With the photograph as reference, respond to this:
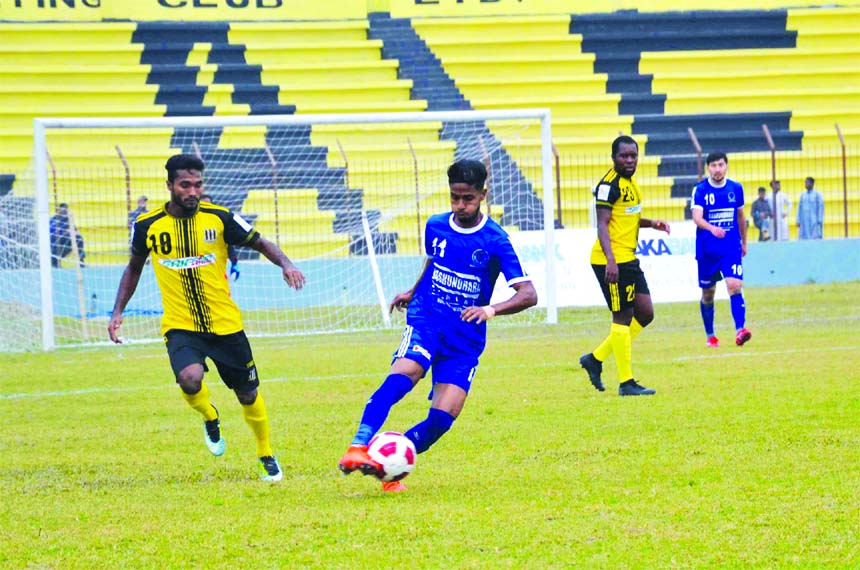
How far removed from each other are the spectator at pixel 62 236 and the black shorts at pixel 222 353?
12.4 meters

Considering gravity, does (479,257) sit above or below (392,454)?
above

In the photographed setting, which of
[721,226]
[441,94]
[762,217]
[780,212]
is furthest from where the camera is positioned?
[441,94]

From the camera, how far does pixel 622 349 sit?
10.9m

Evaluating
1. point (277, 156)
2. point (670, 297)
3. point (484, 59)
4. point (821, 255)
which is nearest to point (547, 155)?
point (670, 297)

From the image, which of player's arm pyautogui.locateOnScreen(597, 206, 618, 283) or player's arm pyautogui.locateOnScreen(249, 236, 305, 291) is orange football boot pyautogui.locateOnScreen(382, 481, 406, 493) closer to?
player's arm pyautogui.locateOnScreen(249, 236, 305, 291)

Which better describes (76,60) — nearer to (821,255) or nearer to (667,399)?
(821,255)

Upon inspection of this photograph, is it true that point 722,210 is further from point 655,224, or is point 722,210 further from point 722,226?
point 655,224

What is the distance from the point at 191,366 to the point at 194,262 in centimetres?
63

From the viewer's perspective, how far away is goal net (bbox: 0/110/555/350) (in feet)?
60.7

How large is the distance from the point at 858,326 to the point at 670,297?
17.7ft

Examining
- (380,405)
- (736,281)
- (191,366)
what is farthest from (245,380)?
(736,281)

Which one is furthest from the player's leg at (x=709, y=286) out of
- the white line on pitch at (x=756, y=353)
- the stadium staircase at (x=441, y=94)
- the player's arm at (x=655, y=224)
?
the stadium staircase at (x=441, y=94)

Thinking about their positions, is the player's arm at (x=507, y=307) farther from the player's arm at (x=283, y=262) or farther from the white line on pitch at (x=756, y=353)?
the white line on pitch at (x=756, y=353)

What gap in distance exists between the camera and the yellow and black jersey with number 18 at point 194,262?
7.77 meters
